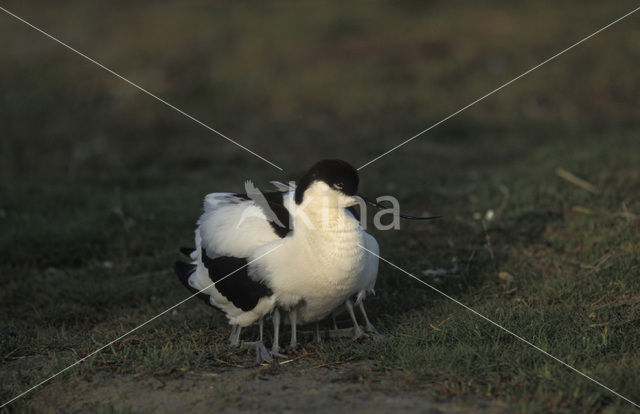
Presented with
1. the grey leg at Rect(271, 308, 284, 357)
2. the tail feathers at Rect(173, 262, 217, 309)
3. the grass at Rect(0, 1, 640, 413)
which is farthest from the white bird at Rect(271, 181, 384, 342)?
the tail feathers at Rect(173, 262, 217, 309)

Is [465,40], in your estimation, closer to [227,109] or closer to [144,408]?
[227,109]

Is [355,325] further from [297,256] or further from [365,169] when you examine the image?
[365,169]

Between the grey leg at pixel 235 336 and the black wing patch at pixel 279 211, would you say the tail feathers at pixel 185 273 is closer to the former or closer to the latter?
the grey leg at pixel 235 336

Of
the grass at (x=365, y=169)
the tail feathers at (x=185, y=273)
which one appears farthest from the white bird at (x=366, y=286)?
the tail feathers at (x=185, y=273)

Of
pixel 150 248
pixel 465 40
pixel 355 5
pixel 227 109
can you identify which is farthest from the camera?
pixel 355 5

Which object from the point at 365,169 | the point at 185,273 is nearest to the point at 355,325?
the point at 185,273

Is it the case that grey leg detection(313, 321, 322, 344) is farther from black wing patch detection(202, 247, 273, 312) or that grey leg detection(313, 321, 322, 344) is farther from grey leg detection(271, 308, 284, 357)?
black wing patch detection(202, 247, 273, 312)

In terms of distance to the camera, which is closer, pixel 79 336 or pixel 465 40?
pixel 79 336

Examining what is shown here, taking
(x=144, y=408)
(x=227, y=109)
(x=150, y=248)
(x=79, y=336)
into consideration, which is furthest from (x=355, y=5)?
(x=144, y=408)

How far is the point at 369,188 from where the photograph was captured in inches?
274

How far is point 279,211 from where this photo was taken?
3.85m

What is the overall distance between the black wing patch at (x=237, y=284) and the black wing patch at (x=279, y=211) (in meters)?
0.25

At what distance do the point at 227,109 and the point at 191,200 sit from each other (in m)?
3.92

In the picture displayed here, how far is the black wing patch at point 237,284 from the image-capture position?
144 inches
